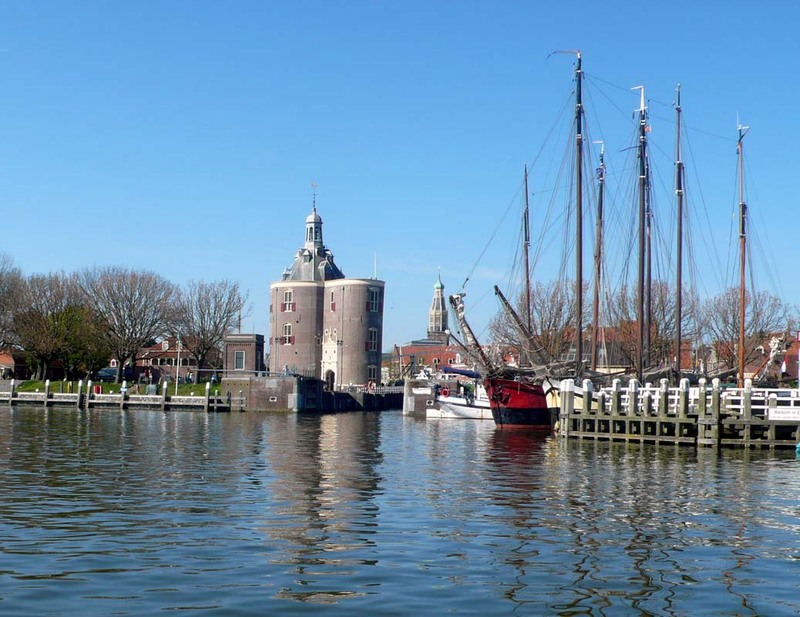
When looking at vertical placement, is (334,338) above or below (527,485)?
above

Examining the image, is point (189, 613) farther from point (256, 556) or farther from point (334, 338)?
point (334, 338)

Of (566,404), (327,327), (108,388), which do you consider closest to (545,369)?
(566,404)

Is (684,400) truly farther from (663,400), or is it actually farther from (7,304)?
(7,304)

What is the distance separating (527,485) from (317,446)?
17.4 metres

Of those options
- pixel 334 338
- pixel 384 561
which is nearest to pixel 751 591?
pixel 384 561

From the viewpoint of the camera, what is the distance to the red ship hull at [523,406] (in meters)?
60.6

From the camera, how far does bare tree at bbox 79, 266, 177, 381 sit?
100856 millimetres

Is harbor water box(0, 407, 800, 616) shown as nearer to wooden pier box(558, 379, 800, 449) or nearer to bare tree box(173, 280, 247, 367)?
wooden pier box(558, 379, 800, 449)

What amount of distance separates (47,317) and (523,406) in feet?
187

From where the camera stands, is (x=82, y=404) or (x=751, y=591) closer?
(x=751, y=591)

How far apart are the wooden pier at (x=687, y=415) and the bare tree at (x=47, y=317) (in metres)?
62.7

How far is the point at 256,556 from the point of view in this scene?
16.5 metres

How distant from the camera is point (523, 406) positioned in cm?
6072

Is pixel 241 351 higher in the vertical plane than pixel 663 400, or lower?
higher
